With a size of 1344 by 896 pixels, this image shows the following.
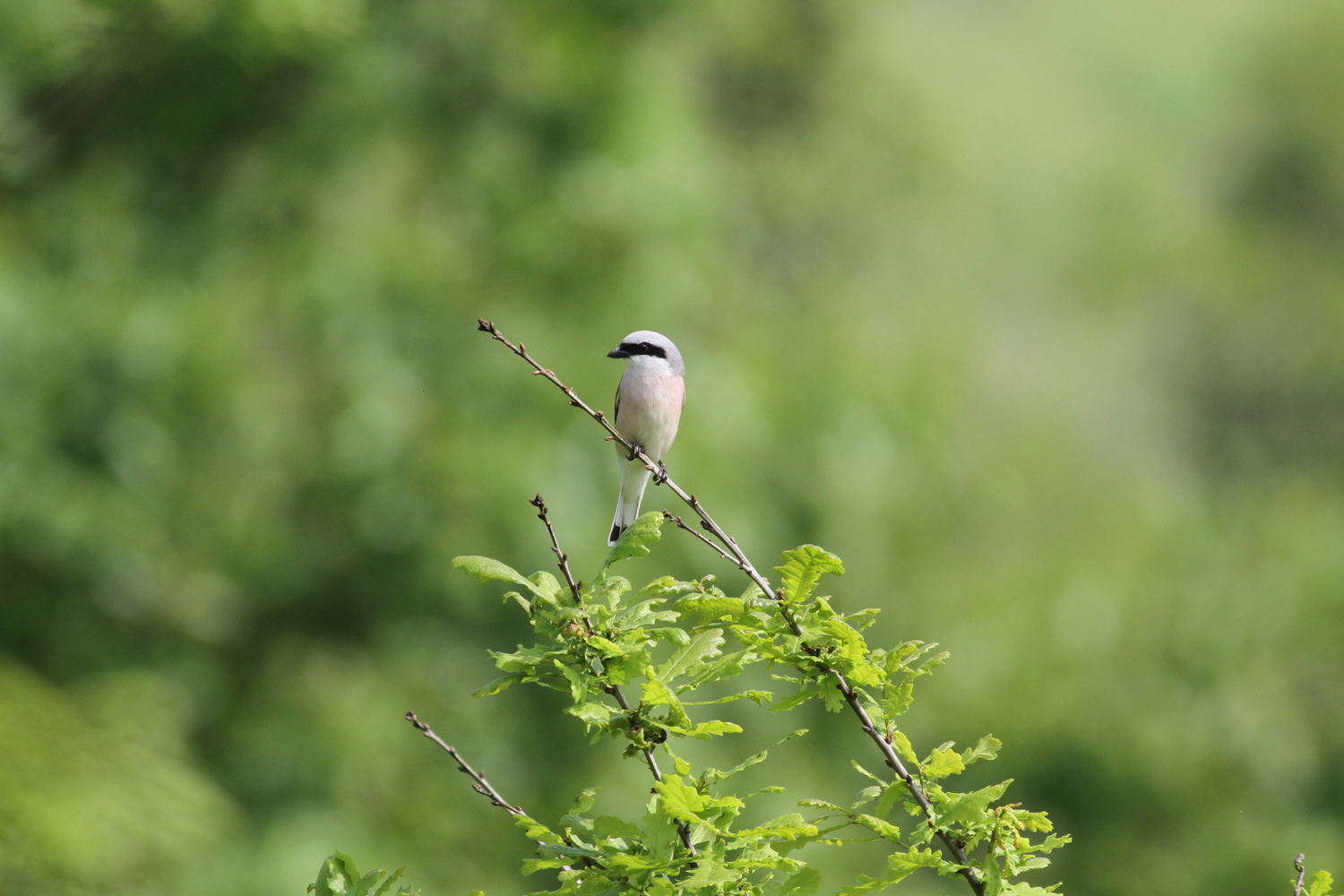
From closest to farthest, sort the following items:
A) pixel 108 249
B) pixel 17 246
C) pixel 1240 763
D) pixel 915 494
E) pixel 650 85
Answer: pixel 17 246
pixel 108 249
pixel 650 85
pixel 915 494
pixel 1240 763

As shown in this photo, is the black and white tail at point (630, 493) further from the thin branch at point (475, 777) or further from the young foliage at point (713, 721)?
the young foliage at point (713, 721)

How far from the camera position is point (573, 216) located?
6723 mm

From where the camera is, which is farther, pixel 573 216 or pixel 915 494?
pixel 915 494

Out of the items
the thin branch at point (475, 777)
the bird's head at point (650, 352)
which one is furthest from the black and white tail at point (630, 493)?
the thin branch at point (475, 777)

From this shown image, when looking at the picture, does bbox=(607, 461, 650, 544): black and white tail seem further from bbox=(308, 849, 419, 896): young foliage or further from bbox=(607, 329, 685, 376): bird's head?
bbox=(308, 849, 419, 896): young foliage

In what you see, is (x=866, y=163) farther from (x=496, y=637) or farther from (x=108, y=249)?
(x=108, y=249)

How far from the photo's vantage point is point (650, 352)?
3.69m

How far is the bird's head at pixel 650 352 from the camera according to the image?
144 inches

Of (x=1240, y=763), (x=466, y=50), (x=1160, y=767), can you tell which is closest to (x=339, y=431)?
(x=466, y=50)

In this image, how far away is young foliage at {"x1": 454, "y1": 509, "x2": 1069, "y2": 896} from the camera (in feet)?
5.17

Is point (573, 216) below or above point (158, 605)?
above

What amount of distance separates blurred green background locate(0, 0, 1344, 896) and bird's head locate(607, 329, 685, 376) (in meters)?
1.33

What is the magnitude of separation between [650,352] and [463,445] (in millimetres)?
3004

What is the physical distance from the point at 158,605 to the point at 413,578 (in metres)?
1.68
